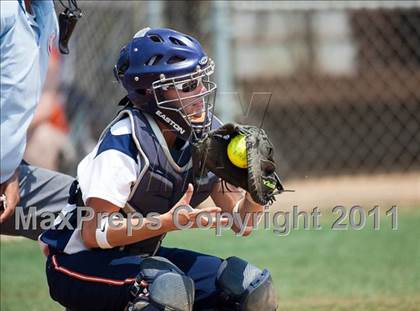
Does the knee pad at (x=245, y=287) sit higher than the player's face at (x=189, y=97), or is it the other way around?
the player's face at (x=189, y=97)

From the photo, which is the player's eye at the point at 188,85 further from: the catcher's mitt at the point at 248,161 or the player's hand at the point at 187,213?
the player's hand at the point at 187,213

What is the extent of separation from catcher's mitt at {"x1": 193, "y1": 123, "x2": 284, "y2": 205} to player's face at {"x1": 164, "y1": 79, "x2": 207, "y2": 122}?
0.16m

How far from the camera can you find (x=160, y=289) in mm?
3934

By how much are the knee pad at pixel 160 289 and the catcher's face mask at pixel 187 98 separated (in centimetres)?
58

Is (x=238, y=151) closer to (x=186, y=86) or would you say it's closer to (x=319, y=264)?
(x=186, y=86)

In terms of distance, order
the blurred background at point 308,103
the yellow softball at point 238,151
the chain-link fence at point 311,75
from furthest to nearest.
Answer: the chain-link fence at point 311,75, the blurred background at point 308,103, the yellow softball at point 238,151

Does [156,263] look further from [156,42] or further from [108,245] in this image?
[156,42]

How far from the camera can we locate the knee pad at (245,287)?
13.7 ft

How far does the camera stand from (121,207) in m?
4.04

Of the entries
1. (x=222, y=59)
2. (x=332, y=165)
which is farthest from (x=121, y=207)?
(x=332, y=165)

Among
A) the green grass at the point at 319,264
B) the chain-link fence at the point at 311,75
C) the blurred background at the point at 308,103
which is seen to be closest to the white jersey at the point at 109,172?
the green grass at the point at 319,264

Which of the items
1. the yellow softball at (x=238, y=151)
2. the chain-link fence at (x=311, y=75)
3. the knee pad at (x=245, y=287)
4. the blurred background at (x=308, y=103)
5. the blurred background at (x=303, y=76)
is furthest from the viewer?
the chain-link fence at (x=311, y=75)

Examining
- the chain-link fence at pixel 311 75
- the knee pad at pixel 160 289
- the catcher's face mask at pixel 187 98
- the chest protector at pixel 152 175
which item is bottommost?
the chain-link fence at pixel 311 75

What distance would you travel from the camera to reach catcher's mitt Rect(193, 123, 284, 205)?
3990mm
